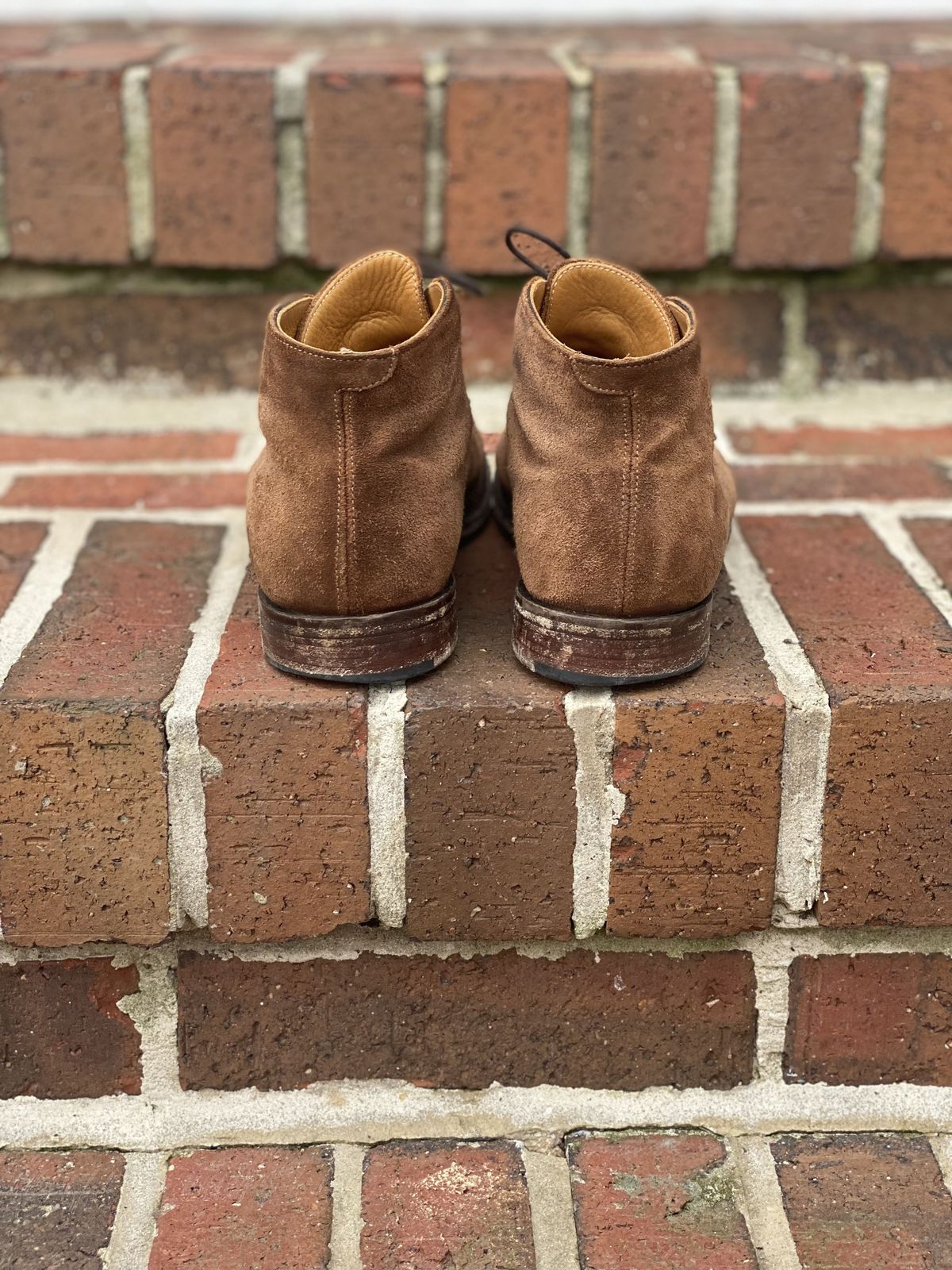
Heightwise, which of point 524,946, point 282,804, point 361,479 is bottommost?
Answer: point 524,946

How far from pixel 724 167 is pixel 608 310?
486 mm

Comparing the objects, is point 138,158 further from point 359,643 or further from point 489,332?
point 359,643

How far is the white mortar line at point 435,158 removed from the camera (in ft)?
4.40

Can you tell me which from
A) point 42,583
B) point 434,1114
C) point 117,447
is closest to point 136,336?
point 117,447

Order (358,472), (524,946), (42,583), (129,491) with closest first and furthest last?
1. (358,472)
2. (524,946)
3. (42,583)
4. (129,491)

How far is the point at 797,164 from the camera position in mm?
1354

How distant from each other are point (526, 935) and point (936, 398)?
33.3 inches

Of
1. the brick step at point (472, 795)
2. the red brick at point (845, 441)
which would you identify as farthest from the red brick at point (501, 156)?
the brick step at point (472, 795)

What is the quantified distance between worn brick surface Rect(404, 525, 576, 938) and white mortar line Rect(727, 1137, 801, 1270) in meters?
0.21

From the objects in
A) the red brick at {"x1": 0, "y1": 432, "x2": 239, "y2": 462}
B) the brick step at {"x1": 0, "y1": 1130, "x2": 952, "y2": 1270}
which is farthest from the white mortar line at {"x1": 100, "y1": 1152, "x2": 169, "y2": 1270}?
the red brick at {"x1": 0, "y1": 432, "x2": 239, "y2": 462}

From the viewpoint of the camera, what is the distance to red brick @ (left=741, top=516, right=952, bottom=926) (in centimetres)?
91

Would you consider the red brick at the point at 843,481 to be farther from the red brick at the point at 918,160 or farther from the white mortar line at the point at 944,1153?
the white mortar line at the point at 944,1153

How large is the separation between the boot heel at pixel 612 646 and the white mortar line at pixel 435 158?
62 centimetres

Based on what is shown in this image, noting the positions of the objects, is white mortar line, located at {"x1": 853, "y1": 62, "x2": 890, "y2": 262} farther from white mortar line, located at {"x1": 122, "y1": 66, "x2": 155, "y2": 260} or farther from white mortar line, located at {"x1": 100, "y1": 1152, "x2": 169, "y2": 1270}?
white mortar line, located at {"x1": 100, "y1": 1152, "x2": 169, "y2": 1270}
